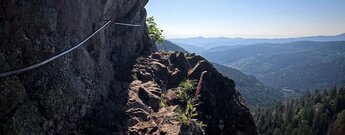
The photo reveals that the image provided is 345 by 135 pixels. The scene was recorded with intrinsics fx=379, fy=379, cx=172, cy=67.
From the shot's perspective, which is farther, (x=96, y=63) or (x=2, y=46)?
(x=96, y=63)

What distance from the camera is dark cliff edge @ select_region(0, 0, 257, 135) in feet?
39.2

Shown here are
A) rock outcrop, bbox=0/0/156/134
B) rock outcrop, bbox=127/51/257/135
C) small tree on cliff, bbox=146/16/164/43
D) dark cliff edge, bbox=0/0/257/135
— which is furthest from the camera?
small tree on cliff, bbox=146/16/164/43

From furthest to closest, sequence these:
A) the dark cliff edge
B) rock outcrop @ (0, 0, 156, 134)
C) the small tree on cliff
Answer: the small tree on cliff
the dark cliff edge
rock outcrop @ (0, 0, 156, 134)

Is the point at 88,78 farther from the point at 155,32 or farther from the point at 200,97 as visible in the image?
the point at 155,32

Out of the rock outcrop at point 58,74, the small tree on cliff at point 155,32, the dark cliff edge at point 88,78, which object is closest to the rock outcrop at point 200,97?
the dark cliff edge at point 88,78

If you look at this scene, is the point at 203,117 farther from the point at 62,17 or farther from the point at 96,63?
the point at 62,17

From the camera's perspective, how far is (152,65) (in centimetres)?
3044

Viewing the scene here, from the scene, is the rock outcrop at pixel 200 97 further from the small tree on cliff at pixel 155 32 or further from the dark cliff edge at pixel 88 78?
the small tree on cliff at pixel 155 32

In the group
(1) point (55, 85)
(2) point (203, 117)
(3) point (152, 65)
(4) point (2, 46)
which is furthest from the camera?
(3) point (152, 65)

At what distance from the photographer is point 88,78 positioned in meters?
19.3

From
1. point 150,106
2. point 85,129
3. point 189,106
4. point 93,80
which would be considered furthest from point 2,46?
point 189,106

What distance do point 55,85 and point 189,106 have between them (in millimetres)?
11302

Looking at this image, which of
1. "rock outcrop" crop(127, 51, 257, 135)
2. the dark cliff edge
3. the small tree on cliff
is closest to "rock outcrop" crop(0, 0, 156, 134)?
the dark cliff edge

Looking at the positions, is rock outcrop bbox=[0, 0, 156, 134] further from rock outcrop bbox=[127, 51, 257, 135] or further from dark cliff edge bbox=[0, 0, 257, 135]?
rock outcrop bbox=[127, 51, 257, 135]
